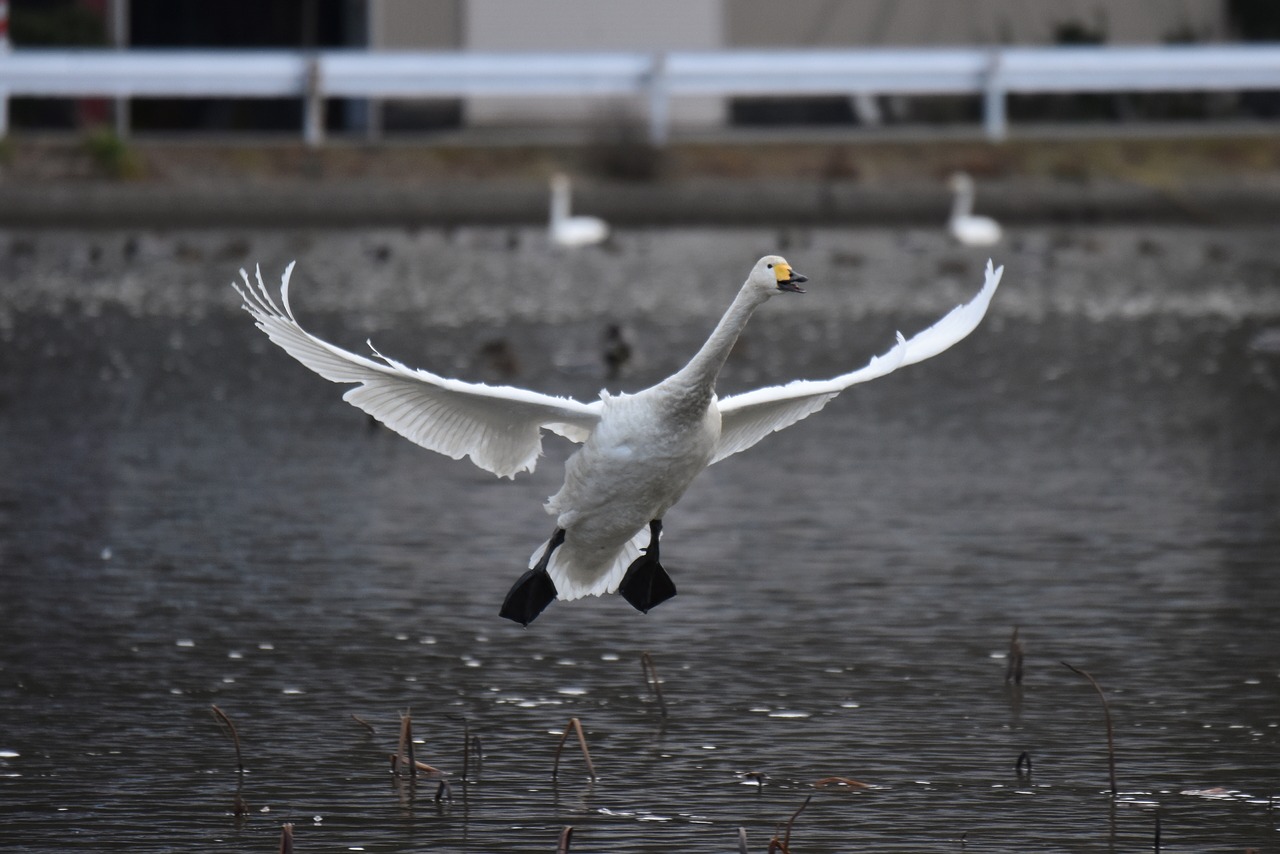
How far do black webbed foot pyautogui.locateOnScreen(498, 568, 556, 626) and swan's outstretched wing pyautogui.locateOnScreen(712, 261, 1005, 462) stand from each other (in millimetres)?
753

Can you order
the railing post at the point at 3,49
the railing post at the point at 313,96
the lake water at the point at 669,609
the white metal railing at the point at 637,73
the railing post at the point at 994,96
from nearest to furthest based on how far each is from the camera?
the lake water at the point at 669,609 → the railing post at the point at 3,49 → the railing post at the point at 313,96 → the white metal railing at the point at 637,73 → the railing post at the point at 994,96

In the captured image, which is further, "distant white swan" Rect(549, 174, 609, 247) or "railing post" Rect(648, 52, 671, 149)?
"railing post" Rect(648, 52, 671, 149)

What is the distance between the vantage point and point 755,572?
1076 centimetres

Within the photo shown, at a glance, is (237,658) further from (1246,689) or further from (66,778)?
(1246,689)

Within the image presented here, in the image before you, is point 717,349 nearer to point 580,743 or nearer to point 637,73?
point 580,743

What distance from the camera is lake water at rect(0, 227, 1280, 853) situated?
7.21m

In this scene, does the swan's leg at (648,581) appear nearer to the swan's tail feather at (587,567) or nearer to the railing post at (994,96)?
the swan's tail feather at (587,567)

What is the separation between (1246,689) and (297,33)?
1160 inches

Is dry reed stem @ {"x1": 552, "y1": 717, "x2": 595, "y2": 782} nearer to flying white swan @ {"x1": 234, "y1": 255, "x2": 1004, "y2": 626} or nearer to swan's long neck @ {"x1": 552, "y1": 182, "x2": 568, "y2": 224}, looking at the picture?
flying white swan @ {"x1": 234, "y1": 255, "x2": 1004, "y2": 626}

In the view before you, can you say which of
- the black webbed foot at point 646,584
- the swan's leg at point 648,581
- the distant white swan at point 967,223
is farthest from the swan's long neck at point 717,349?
the distant white swan at point 967,223

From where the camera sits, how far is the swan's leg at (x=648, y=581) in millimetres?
8484

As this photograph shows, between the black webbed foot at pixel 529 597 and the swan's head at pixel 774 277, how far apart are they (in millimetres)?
1444

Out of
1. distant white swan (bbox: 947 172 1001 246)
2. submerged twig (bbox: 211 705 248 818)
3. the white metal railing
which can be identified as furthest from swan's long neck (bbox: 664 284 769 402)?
the white metal railing

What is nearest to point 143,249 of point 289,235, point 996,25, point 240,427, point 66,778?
point 289,235
